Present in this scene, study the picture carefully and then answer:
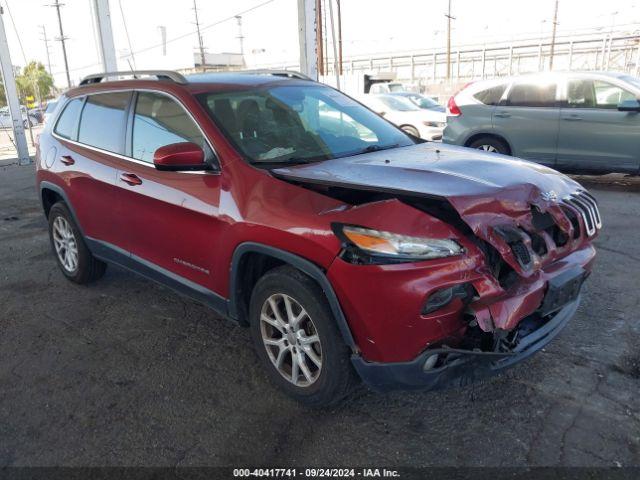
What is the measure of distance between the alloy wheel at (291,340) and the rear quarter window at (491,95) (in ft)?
23.6

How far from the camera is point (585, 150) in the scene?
7.97 m

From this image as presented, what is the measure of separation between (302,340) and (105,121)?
2.55 m

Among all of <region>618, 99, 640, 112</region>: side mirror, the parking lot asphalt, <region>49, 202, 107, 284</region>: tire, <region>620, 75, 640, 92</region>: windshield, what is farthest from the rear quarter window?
<region>49, 202, 107, 284</region>: tire

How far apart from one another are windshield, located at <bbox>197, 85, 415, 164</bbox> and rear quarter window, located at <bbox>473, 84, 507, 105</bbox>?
213 inches

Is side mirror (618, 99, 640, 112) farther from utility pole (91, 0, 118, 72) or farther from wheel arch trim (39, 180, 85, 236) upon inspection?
utility pole (91, 0, 118, 72)

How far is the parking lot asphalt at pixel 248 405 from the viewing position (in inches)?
98.7

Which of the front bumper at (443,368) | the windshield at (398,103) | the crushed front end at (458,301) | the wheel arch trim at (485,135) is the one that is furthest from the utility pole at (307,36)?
the front bumper at (443,368)

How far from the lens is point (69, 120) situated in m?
4.62

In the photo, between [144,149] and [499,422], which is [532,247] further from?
[144,149]

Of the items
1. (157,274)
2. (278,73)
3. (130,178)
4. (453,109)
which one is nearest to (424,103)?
(453,109)

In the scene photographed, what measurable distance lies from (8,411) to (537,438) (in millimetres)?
2807

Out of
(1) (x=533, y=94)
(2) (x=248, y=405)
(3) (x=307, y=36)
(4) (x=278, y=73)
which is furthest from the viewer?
(3) (x=307, y=36)

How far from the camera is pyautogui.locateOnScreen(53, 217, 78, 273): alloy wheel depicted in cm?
466

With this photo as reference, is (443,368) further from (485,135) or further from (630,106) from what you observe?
(485,135)
